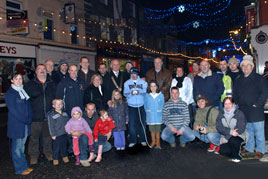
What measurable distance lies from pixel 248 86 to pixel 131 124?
293 cm

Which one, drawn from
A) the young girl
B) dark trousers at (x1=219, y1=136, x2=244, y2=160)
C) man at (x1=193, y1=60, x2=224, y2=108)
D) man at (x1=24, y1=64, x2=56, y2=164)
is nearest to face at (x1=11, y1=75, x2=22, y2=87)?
man at (x1=24, y1=64, x2=56, y2=164)

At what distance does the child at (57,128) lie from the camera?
4991 mm

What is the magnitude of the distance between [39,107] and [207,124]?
151 inches

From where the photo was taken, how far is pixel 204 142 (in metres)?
6.10

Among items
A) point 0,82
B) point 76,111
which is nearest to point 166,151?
point 76,111

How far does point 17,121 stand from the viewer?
4449 millimetres

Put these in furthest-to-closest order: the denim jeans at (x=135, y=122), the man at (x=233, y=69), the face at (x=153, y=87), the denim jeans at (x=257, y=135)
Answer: the man at (x=233, y=69)
the denim jeans at (x=135, y=122)
the face at (x=153, y=87)
the denim jeans at (x=257, y=135)

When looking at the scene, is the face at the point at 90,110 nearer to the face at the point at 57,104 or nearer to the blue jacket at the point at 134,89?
the face at the point at 57,104

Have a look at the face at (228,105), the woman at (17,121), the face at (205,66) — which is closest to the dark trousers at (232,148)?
the face at (228,105)

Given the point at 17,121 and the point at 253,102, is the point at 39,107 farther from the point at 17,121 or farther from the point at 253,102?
the point at 253,102

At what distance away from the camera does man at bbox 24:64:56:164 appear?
5020 millimetres

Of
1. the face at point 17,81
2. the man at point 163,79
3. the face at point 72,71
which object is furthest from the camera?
the man at point 163,79

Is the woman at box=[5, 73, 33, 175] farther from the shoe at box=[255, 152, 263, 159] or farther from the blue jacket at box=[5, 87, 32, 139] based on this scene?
the shoe at box=[255, 152, 263, 159]

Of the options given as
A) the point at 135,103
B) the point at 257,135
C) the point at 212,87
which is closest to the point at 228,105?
the point at 257,135
